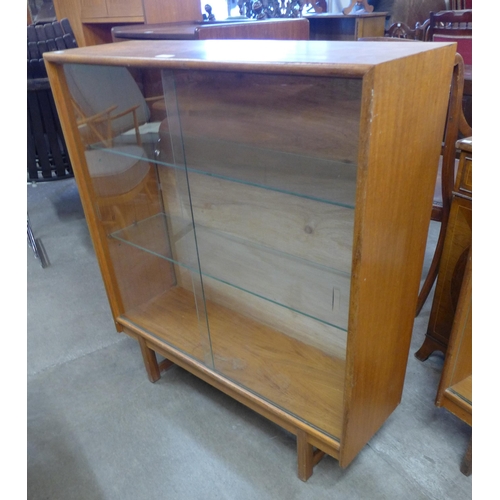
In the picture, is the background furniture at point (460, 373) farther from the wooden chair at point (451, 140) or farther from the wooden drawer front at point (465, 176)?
the wooden chair at point (451, 140)

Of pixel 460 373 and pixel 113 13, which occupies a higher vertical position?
pixel 113 13

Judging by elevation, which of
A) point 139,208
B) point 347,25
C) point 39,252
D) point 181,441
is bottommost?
point 181,441

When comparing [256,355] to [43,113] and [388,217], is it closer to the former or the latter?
[388,217]

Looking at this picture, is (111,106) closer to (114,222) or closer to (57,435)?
(114,222)

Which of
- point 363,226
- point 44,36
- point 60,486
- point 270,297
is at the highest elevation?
point 44,36

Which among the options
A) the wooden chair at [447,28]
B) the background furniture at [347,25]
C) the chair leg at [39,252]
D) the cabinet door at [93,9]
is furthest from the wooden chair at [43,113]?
the background furniture at [347,25]

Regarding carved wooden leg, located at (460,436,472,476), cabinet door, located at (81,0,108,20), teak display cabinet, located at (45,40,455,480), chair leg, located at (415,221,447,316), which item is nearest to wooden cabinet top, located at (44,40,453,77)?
teak display cabinet, located at (45,40,455,480)

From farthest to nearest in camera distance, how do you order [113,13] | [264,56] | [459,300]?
1. [113,13]
2. [459,300]
3. [264,56]

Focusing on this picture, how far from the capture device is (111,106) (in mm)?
1309

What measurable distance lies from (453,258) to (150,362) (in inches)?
41.8

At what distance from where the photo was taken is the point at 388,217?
835 millimetres

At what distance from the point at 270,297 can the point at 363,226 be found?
1.99ft

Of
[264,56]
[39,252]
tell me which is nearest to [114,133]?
[264,56]

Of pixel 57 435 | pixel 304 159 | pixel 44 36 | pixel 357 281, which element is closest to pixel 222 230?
pixel 304 159
